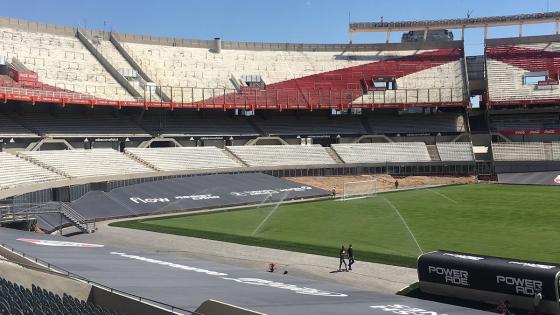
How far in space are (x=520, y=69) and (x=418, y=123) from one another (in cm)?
1665

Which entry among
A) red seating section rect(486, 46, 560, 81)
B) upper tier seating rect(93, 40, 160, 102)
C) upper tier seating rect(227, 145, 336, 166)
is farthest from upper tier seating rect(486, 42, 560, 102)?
upper tier seating rect(93, 40, 160, 102)

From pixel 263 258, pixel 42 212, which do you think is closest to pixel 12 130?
pixel 42 212

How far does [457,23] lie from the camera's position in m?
86.5

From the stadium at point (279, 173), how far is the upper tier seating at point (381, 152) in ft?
1.11

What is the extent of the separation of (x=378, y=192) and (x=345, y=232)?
84.7ft

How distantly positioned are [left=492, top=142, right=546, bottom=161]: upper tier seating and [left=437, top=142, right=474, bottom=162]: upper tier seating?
3.27 metres

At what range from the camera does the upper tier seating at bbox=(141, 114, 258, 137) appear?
67875 millimetres

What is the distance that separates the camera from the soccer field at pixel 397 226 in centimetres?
2783

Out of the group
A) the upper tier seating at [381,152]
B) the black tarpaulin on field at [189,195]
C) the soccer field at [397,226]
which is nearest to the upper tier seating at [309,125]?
the upper tier seating at [381,152]

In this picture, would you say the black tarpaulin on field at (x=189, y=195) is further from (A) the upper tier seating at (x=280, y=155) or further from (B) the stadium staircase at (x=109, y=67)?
(B) the stadium staircase at (x=109, y=67)

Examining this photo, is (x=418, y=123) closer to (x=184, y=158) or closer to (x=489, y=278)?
(x=184, y=158)

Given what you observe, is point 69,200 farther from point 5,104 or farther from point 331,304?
point 331,304

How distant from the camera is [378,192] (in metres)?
58.3

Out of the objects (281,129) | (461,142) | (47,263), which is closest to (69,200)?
(47,263)
